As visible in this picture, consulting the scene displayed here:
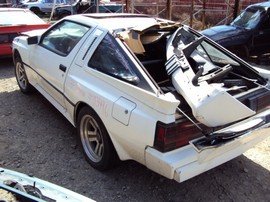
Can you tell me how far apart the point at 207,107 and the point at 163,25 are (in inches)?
60.9

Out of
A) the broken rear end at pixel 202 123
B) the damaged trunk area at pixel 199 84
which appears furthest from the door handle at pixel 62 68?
the broken rear end at pixel 202 123

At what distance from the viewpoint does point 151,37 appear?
12.1 feet

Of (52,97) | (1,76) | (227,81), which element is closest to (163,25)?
(227,81)

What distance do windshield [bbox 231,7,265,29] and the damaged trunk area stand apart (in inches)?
202

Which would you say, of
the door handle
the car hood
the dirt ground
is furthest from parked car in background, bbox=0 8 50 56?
the car hood

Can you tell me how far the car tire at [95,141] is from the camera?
10.4ft

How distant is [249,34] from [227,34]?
2.02 ft

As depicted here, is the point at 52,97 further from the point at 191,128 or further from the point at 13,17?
the point at 13,17

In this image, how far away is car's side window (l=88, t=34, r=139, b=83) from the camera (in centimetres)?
299

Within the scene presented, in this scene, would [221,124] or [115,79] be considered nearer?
[221,124]

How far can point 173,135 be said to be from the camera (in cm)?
257

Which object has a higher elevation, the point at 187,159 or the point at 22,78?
the point at 187,159

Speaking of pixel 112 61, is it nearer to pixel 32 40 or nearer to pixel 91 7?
pixel 32 40

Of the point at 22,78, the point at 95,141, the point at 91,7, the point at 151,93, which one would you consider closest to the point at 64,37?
the point at 95,141
